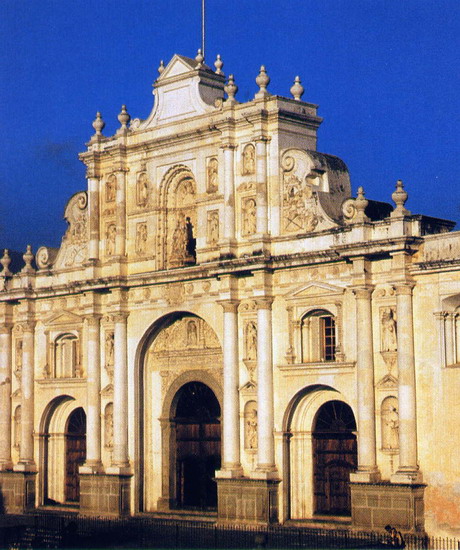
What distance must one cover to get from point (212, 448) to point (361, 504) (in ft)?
26.2

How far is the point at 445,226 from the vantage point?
42.0 m

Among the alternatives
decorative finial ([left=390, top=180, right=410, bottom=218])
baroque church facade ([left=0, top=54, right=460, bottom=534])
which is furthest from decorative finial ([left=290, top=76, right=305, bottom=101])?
decorative finial ([left=390, top=180, right=410, bottom=218])

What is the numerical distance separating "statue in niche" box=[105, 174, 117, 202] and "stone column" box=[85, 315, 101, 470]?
14.4 ft

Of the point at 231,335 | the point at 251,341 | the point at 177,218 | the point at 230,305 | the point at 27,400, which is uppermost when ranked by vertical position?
the point at 177,218

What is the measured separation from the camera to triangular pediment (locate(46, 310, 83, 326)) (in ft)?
167

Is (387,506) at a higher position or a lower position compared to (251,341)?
lower

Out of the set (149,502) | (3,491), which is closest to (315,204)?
(149,502)

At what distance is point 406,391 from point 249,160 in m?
10.1

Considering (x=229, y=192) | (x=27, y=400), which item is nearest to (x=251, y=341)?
(x=229, y=192)

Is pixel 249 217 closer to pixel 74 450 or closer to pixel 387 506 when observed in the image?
pixel 387 506

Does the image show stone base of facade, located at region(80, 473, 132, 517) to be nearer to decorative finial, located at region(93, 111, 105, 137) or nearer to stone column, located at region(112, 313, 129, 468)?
stone column, located at region(112, 313, 129, 468)

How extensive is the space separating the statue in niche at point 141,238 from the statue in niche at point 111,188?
1822 mm

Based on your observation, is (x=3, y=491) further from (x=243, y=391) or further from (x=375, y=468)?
(x=375, y=468)

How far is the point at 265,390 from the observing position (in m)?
43.7
